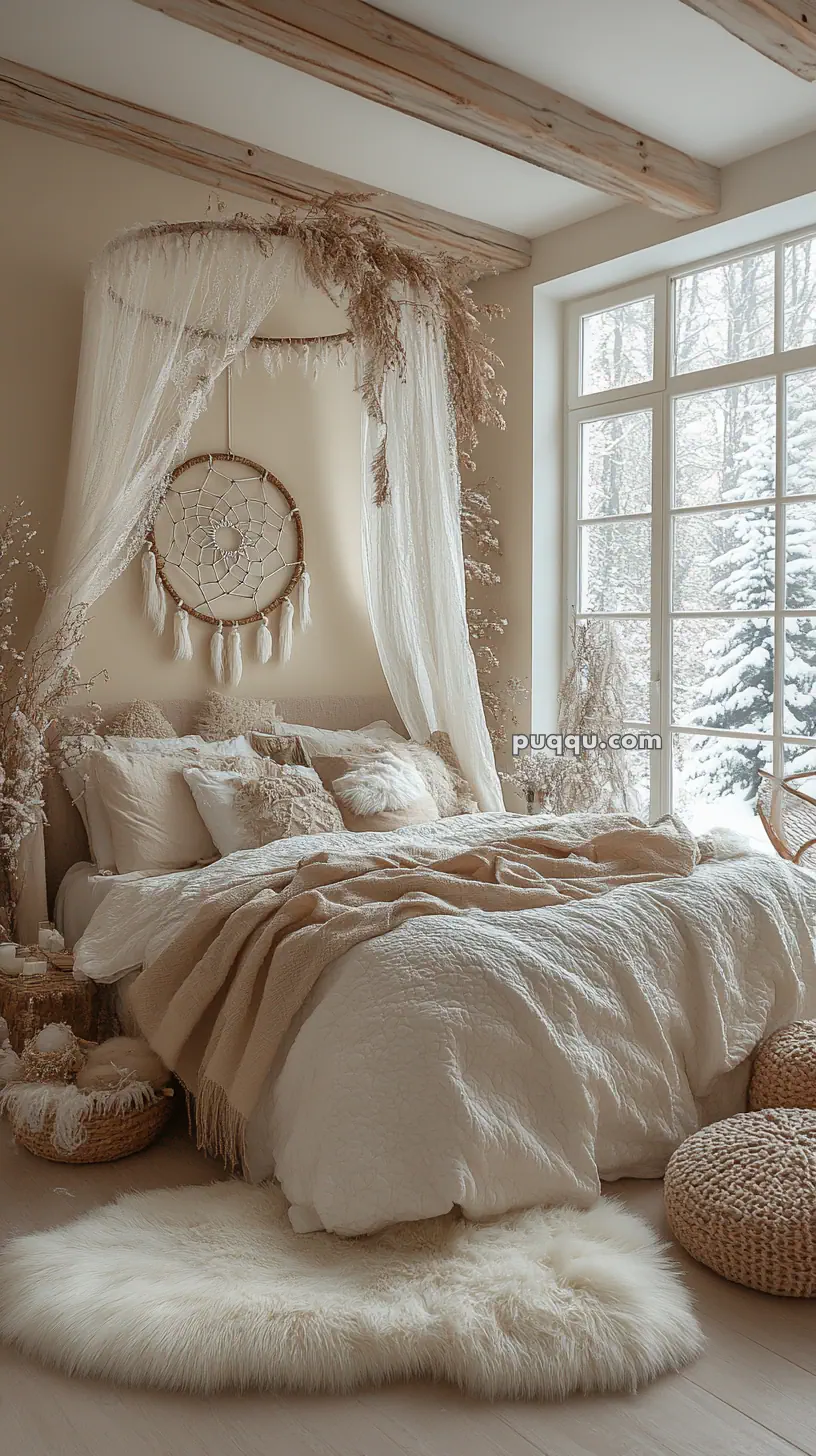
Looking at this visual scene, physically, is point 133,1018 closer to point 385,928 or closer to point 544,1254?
point 385,928

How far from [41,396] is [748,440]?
2725 millimetres

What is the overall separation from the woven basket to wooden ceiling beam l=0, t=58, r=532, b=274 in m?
2.94

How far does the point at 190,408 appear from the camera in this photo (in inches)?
143

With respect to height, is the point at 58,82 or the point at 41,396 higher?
the point at 58,82

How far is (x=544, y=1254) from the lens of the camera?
209cm

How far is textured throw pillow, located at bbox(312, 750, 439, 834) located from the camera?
382cm

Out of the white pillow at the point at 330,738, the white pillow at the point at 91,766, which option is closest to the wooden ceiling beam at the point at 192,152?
the white pillow at the point at 330,738

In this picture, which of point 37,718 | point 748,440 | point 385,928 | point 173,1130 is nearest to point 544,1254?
point 385,928

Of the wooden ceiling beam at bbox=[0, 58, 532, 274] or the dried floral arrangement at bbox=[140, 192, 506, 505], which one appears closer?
the dried floral arrangement at bbox=[140, 192, 506, 505]

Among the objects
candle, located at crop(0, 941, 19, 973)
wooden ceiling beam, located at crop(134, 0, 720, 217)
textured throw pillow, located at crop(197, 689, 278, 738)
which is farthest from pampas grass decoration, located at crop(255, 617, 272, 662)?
wooden ceiling beam, located at crop(134, 0, 720, 217)

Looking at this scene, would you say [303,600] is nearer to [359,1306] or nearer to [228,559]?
[228,559]

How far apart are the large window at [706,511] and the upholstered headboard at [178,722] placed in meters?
1.14

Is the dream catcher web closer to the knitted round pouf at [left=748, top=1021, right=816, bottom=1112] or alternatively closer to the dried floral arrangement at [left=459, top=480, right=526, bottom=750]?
the dried floral arrangement at [left=459, top=480, right=526, bottom=750]

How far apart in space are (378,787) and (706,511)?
1.93 meters
